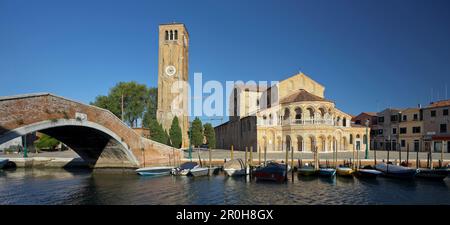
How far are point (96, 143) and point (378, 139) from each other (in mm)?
46439

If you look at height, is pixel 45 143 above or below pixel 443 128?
below

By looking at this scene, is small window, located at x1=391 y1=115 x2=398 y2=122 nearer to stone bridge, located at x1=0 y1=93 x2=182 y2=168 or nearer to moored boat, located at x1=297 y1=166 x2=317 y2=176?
moored boat, located at x1=297 y1=166 x2=317 y2=176

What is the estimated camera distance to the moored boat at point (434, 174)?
73.0ft

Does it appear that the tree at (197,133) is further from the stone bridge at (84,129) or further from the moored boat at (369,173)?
the moored boat at (369,173)

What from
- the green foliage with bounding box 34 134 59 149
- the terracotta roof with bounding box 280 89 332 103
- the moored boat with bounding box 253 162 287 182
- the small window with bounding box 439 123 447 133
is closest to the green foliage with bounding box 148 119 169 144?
the terracotta roof with bounding box 280 89 332 103

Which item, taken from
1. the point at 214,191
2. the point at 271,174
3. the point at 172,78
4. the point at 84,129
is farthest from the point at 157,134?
the point at 214,191

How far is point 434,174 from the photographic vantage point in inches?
886

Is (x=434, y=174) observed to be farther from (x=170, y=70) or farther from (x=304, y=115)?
(x=170, y=70)

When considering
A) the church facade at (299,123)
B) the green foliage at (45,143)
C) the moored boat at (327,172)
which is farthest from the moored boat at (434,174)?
the green foliage at (45,143)

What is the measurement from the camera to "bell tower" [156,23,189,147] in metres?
50.7

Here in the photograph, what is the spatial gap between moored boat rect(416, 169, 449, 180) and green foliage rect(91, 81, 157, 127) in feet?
143

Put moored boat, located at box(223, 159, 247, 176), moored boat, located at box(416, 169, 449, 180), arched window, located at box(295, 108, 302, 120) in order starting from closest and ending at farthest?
moored boat, located at box(416, 169, 449, 180) → moored boat, located at box(223, 159, 247, 176) → arched window, located at box(295, 108, 302, 120)

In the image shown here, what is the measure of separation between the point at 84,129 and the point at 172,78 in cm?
2958
